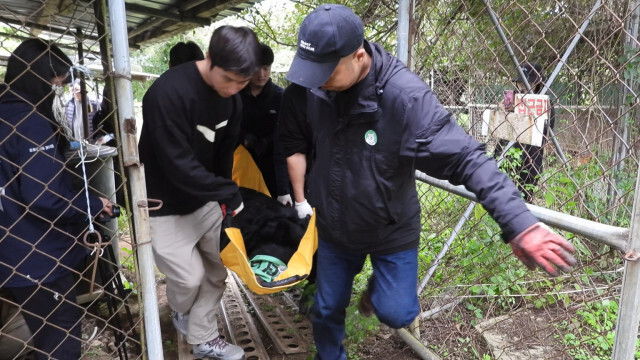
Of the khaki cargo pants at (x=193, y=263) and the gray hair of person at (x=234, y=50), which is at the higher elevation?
the gray hair of person at (x=234, y=50)

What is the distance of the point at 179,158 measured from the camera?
2.09 metres

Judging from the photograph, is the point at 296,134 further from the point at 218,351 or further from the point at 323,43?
the point at 218,351

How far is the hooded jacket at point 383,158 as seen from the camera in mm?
1521

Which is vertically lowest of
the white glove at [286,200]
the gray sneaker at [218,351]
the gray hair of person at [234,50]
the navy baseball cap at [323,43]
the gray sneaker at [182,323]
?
the gray sneaker at [182,323]

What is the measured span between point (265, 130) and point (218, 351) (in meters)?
1.60

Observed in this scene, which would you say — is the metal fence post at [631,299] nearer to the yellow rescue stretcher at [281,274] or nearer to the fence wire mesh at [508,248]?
the fence wire mesh at [508,248]

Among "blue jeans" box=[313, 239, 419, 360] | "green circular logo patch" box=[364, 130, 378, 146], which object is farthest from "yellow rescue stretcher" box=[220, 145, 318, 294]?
"green circular logo patch" box=[364, 130, 378, 146]

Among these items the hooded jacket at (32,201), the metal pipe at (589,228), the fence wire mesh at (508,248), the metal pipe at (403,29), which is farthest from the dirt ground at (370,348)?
the metal pipe at (403,29)

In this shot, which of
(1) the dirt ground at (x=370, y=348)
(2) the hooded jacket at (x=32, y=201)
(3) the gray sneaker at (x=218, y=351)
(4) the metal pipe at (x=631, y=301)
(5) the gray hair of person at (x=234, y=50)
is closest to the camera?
(4) the metal pipe at (x=631, y=301)

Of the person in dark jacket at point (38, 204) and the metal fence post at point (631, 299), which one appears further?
the person in dark jacket at point (38, 204)

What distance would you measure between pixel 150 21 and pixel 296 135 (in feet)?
8.75

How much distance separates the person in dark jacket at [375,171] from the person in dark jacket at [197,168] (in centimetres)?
47

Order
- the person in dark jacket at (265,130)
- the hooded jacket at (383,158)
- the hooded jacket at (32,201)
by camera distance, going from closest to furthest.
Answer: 1. the hooded jacket at (383,158)
2. the hooded jacket at (32,201)
3. the person in dark jacket at (265,130)

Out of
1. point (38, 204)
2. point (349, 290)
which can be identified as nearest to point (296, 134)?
point (349, 290)
